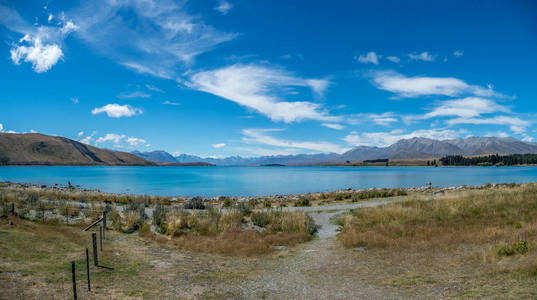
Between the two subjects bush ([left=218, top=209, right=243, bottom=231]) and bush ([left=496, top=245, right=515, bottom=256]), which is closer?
bush ([left=496, top=245, right=515, bottom=256])

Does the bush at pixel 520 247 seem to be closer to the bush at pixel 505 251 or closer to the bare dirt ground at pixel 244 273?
the bush at pixel 505 251

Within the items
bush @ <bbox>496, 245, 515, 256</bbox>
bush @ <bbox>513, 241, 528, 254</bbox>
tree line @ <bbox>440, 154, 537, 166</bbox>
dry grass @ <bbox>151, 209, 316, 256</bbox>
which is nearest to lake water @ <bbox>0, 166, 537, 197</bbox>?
dry grass @ <bbox>151, 209, 316, 256</bbox>

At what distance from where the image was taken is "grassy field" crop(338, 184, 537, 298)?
721 cm

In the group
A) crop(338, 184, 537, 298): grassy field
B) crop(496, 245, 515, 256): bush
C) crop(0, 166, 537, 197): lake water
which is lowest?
crop(0, 166, 537, 197): lake water

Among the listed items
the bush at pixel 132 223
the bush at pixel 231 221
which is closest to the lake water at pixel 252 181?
the bush at pixel 231 221

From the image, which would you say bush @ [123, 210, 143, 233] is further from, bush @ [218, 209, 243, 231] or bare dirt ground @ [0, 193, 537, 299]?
bush @ [218, 209, 243, 231]

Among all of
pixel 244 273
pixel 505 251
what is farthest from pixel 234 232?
pixel 505 251

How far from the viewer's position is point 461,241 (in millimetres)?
11523

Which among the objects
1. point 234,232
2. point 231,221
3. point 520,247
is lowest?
point 234,232

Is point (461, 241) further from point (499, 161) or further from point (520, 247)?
point (499, 161)

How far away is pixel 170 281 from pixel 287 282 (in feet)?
10.8

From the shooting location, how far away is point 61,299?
6.43m

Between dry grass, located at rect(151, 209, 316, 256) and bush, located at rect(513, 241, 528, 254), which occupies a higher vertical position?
bush, located at rect(513, 241, 528, 254)

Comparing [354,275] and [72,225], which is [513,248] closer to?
[354,275]
